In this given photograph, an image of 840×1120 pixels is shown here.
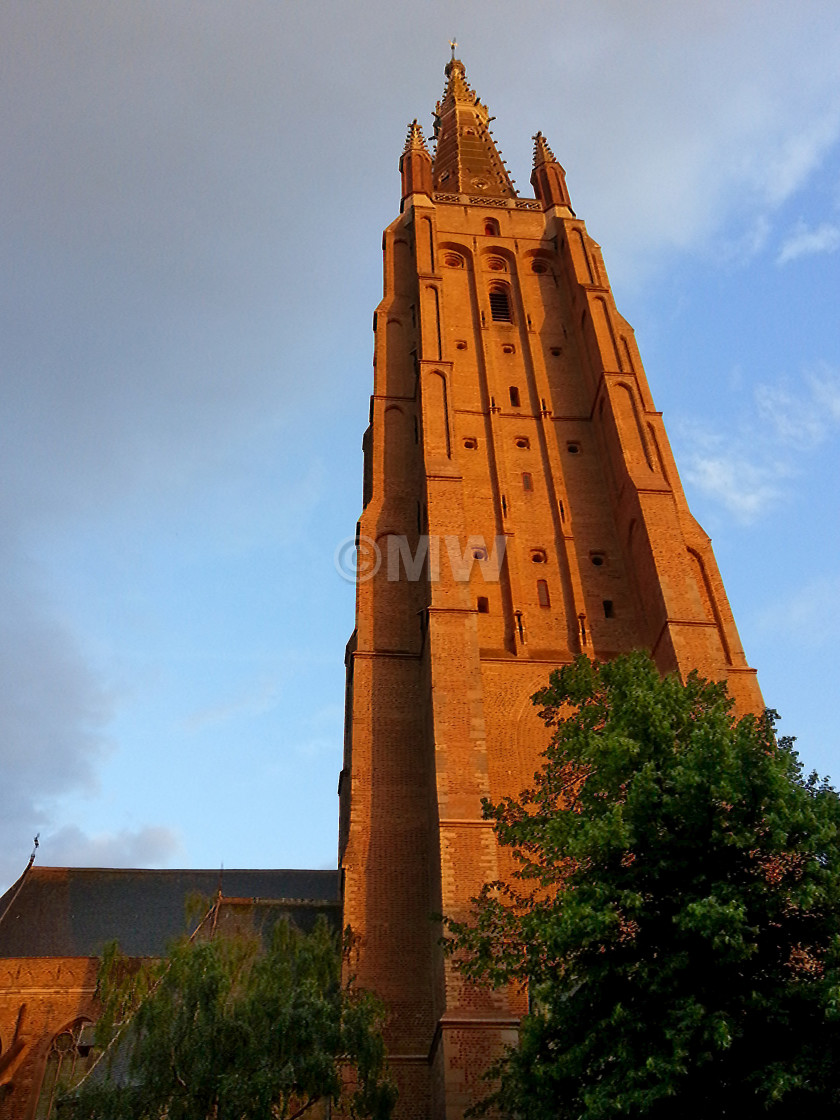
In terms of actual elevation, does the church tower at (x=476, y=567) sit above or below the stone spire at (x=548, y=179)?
below

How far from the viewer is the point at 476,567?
77.4 ft

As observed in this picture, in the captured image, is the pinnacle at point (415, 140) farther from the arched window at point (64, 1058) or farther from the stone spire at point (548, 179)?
the arched window at point (64, 1058)

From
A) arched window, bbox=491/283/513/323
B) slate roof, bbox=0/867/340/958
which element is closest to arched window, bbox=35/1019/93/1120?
slate roof, bbox=0/867/340/958

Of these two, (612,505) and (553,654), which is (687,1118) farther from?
(612,505)

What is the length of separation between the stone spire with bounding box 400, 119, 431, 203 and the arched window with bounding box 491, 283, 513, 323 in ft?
18.3

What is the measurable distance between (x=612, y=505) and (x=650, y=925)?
1604 cm

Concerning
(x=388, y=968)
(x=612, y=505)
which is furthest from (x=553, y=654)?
(x=388, y=968)

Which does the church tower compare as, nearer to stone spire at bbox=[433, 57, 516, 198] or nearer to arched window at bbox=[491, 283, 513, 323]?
arched window at bbox=[491, 283, 513, 323]

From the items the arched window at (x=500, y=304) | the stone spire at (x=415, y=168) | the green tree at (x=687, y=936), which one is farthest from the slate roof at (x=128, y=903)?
the stone spire at (x=415, y=168)

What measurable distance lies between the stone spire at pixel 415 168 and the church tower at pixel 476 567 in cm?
113

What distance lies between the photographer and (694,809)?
1031cm

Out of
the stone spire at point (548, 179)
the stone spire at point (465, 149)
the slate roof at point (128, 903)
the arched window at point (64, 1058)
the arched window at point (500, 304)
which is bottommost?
the arched window at point (64, 1058)

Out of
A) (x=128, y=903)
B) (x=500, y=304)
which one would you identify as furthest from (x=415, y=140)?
(x=128, y=903)

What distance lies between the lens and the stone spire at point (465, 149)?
128 ft
